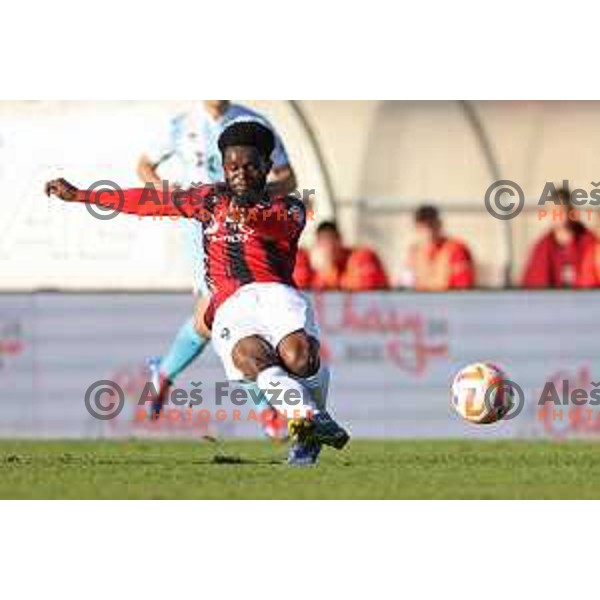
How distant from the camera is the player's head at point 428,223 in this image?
57.9 feet

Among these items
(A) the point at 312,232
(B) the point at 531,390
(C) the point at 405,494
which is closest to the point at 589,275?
(B) the point at 531,390

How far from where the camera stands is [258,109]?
16453 mm

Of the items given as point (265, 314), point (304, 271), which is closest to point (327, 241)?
point (304, 271)

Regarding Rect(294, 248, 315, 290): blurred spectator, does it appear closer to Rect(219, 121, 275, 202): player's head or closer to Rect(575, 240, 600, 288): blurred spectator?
Rect(219, 121, 275, 202): player's head

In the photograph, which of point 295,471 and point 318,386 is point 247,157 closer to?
point 318,386

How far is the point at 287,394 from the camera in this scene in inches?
559

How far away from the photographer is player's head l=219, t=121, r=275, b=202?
14.6m

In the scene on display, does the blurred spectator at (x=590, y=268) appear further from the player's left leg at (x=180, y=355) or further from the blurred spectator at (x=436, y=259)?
the player's left leg at (x=180, y=355)

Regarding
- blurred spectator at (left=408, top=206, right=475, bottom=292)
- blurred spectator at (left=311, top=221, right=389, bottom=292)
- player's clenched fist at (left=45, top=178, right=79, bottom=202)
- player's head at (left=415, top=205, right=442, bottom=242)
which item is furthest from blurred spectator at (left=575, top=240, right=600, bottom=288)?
player's clenched fist at (left=45, top=178, right=79, bottom=202)

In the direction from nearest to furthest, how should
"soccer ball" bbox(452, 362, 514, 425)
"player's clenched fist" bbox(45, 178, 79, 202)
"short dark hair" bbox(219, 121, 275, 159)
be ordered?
"short dark hair" bbox(219, 121, 275, 159) → "soccer ball" bbox(452, 362, 514, 425) → "player's clenched fist" bbox(45, 178, 79, 202)

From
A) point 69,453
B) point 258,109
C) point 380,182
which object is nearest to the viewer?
point 69,453

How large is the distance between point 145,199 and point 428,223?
2.99m
